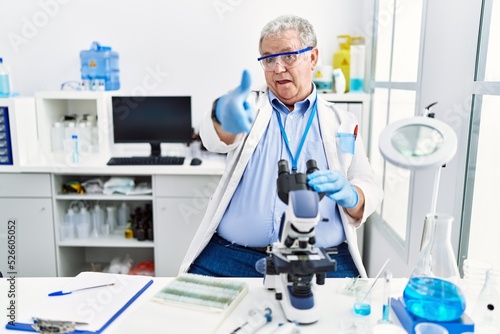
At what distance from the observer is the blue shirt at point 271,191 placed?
1563 millimetres

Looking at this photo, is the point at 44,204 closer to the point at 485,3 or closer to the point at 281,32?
the point at 281,32

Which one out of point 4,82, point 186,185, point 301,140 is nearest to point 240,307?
point 301,140

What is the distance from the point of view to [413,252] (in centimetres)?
209

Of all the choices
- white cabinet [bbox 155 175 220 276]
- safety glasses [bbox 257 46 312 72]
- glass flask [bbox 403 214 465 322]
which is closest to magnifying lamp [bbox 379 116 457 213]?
glass flask [bbox 403 214 465 322]

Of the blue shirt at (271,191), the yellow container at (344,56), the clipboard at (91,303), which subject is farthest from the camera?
the yellow container at (344,56)

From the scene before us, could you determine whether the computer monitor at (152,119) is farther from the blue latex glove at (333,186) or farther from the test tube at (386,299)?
the test tube at (386,299)

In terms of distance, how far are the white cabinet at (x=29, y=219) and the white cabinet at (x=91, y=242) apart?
56mm

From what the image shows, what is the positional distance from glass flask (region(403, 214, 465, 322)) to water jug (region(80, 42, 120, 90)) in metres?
2.47

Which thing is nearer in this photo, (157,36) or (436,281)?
(436,281)

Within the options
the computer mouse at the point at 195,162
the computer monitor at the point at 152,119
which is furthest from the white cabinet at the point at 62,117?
the computer mouse at the point at 195,162

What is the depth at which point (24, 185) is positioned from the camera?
109 inches

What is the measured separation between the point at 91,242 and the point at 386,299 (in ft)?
7.26

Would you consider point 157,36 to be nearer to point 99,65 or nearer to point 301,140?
point 99,65

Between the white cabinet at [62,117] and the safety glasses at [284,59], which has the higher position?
the safety glasses at [284,59]
